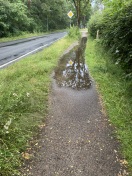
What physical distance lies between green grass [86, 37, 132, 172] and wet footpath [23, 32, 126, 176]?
0.57 feet

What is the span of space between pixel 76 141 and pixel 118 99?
2.26 metres

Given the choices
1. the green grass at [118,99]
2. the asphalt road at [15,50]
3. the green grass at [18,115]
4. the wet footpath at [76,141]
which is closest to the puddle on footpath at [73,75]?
the green grass at [118,99]

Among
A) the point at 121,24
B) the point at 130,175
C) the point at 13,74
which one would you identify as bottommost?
the point at 130,175

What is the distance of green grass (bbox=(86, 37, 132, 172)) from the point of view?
355 centimetres

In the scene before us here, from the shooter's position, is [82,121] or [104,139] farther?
[82,121]

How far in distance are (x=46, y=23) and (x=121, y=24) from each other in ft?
128

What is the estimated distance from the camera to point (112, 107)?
4766 millimetres

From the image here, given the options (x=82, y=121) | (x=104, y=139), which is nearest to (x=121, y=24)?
(x=82, y=121)

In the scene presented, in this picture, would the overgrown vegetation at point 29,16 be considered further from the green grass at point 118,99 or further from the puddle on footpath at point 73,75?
the green grass at point 118,99

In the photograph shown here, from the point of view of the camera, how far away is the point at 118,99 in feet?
17.0

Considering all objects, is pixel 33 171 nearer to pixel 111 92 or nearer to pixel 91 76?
pixel 111 92

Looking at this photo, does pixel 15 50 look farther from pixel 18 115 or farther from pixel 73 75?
pixel 18 115

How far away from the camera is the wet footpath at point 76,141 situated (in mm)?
2850

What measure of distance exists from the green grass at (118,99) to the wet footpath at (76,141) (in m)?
0.17
